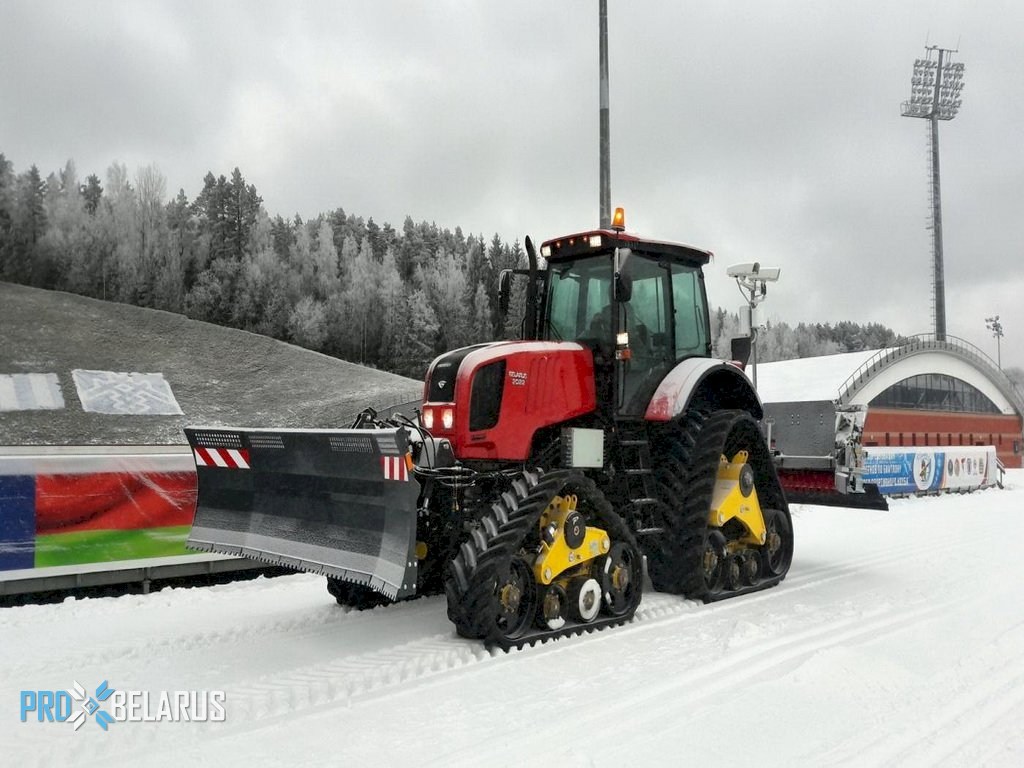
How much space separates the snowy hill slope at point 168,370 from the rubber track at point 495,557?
22.7 metres

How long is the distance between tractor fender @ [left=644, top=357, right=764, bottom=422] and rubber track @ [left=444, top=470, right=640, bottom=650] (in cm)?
128

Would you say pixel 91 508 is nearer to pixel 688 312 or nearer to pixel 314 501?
pixel 314 501

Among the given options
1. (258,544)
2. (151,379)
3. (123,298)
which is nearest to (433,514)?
(258,544)

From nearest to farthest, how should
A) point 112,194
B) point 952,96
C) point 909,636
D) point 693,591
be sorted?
point 909,636 < point 693,591 < point 952,96 < point 112,194

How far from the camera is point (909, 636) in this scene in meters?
6.11

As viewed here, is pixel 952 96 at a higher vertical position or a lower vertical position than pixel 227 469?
higher

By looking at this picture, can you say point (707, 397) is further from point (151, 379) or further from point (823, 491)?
point (151, 379)

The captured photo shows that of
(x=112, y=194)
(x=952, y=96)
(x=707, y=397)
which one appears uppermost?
(x=952, y=96)

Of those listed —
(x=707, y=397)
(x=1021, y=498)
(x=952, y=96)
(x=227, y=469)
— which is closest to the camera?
(x=227, y=469)

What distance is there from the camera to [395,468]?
5.45 m

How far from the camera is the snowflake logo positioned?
4.30 metres

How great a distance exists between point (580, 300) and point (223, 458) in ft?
10.9

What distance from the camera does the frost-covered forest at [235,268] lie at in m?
54.4

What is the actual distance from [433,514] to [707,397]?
3.46m
